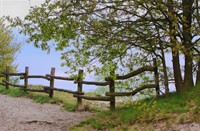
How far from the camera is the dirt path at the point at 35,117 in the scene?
1227 centimetres

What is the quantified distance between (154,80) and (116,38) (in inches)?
Result: 96.2

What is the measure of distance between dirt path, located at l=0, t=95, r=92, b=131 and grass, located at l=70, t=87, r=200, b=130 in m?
1.13

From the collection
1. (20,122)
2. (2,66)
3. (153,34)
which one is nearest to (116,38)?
(153,34)

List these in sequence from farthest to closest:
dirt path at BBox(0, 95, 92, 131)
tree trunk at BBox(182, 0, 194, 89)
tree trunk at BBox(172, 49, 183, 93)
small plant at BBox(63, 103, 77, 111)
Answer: small plant at BBox(63, 103, 77, 111) → tree trunk at BBox(172, 49, 183, 93) → dirt path at BBox(0, 95, 92, 131) → tree trunk at BBox(182, 0, 194, 89)

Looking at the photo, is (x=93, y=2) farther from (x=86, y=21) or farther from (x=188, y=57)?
(x=188, y=57)

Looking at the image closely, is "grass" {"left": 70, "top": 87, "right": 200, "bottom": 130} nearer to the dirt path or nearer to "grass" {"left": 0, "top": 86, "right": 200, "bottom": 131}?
"grass" {"left": 0, "top": 86, "right": 200, "bottom": 131}

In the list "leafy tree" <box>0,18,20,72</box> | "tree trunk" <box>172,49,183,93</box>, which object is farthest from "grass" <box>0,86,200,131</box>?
"leafy tree" <box>0,18,20,72</box>

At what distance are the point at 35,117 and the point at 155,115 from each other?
5553 mm

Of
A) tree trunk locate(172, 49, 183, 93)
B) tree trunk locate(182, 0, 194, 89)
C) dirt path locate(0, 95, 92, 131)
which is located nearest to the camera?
tree trunk locate(182, 0, 194, 89)

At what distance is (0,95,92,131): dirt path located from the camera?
12.3 meters

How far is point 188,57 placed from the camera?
12.3m

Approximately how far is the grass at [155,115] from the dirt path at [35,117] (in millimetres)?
1129

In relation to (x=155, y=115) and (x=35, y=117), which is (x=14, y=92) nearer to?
(x=35, y=117)

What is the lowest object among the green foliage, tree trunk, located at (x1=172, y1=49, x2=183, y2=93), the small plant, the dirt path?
the dirt path
